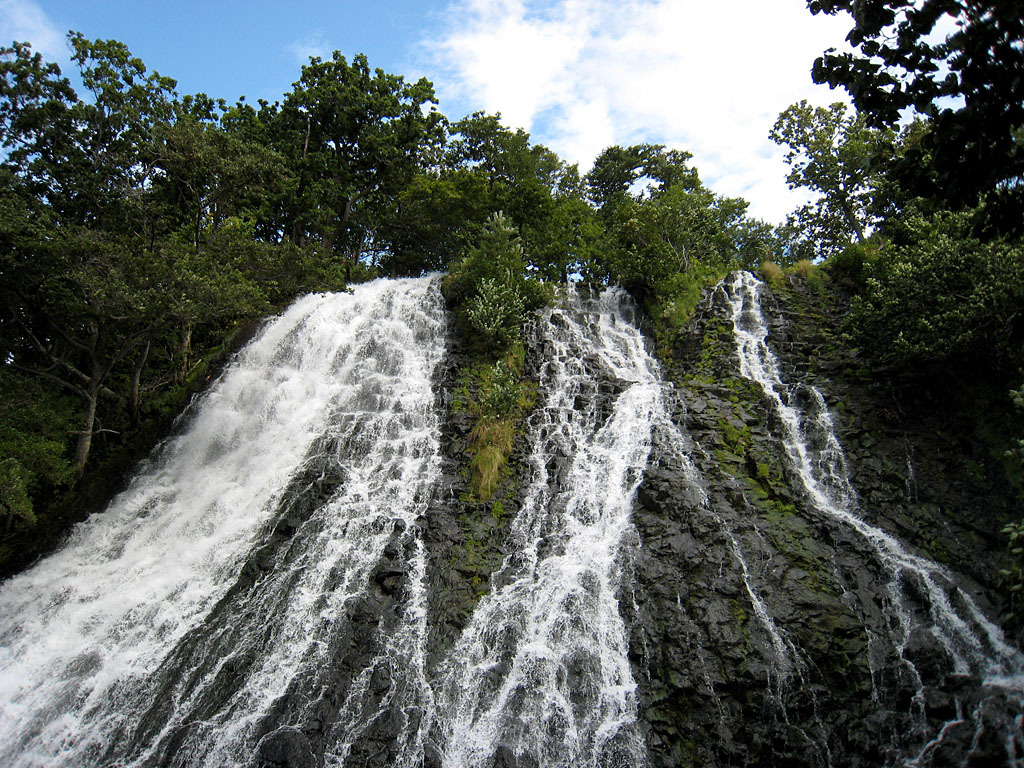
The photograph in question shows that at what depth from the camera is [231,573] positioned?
10.5 m

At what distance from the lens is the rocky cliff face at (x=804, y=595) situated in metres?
7.30

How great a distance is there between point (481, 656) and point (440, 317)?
12656 millimetres

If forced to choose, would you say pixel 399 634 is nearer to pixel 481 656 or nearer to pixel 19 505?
pixel 481 656

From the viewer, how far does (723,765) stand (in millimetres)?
7305

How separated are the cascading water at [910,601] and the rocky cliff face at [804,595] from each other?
0.05m

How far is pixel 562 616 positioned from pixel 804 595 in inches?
166

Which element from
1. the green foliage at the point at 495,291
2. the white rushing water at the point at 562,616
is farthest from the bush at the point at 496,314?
the white rushing water at the point at 562,616

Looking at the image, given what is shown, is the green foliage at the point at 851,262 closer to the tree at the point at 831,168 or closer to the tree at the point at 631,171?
the tree at the point at 831,168

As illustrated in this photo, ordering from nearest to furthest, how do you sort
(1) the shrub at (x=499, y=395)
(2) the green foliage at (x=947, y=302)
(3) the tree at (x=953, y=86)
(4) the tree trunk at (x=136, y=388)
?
(3) the tree at (x=953, y=86) < (2) the green foliage at (x=947, y=302) < (1) the shrub at (x=499, y=395) < (4) the tree trunk at (x=136, y=388)

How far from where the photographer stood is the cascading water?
7.18 m

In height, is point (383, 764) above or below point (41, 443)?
below

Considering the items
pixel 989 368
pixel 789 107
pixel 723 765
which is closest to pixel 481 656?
pixel 723 765

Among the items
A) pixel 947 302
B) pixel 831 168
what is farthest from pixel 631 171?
pixel 947 302

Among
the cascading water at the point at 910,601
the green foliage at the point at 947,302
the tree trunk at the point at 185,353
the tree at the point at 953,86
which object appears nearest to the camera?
the tree at the point at 953,86
